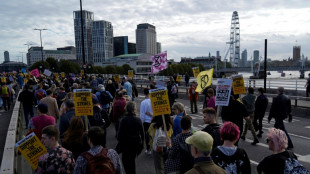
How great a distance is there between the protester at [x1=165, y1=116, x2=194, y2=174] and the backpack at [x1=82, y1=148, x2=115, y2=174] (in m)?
1.15

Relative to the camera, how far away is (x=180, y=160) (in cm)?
387

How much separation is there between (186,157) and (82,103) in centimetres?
283

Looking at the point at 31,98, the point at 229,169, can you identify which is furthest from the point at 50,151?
the point at 31,98

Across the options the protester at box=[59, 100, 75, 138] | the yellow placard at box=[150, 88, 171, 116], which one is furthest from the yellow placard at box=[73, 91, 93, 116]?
the yellow placard at box=[150, 88, 171, 116]

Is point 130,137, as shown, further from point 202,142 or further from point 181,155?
point 202,142

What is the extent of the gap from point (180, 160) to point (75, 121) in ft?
5.92

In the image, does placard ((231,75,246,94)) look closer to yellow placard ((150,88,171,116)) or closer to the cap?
yellow placard ((150,88,171,116))

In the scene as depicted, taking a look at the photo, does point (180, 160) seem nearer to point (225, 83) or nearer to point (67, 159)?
point (67, 159)

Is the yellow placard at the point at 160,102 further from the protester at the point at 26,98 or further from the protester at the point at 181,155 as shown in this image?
the protester at the point at 26,98

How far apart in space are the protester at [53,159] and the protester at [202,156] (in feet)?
5.40

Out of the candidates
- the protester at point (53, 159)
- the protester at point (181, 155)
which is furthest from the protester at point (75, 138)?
the protester at point (181, 155)

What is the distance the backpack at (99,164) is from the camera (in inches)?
113

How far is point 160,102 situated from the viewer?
4.94 meters

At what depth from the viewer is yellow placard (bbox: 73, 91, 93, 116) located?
220 inches
